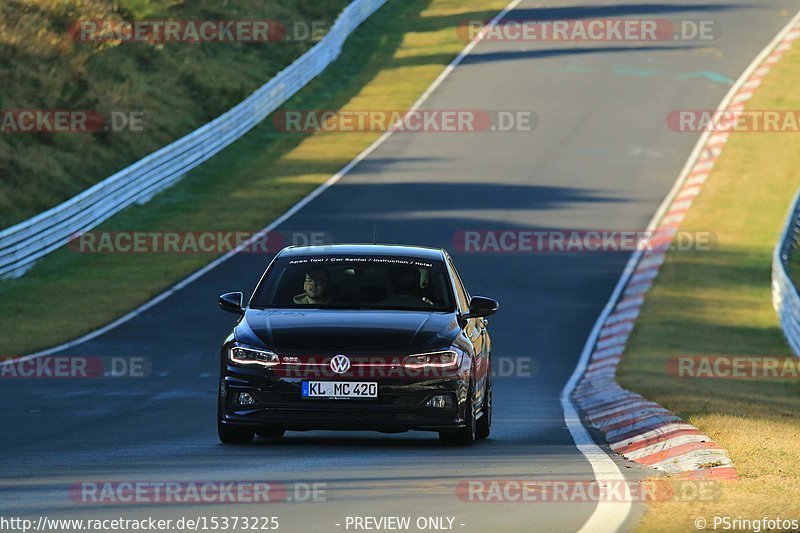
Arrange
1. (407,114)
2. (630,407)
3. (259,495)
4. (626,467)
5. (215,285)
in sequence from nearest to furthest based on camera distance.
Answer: (259,495)
(626,467)
(630,407)
(215,285)
(407,114)

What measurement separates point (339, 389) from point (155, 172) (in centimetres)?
2522

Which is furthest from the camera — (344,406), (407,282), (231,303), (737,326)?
(737,326)

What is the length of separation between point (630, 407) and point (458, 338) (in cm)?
427

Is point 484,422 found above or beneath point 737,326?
above

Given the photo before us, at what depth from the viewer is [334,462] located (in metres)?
11.2

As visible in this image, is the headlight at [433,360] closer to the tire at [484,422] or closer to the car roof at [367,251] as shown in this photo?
the tire at [484,422]

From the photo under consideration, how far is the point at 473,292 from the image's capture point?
93.6 ft

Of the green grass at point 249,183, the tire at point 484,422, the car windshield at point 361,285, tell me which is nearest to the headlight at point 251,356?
the car windshield at point 361,285

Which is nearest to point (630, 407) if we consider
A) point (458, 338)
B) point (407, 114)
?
point (458, 338)

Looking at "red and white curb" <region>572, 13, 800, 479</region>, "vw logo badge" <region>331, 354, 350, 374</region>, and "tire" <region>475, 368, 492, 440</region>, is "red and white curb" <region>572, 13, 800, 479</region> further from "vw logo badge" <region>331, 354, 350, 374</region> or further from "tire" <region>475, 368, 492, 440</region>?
"vw logo badge" <region>331, 354, 350, 374</region>

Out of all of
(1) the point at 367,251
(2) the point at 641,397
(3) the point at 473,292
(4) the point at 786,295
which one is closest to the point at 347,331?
(1) the point at 367,251

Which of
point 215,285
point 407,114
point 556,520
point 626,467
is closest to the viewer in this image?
point 556,520

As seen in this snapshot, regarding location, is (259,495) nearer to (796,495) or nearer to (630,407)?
(796,495)

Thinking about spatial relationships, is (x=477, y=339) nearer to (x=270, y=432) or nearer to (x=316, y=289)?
(x=316, y=289)
